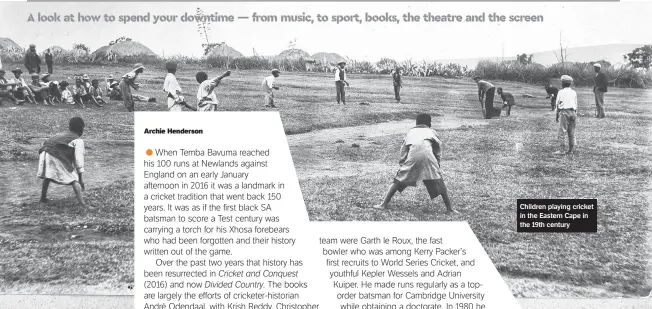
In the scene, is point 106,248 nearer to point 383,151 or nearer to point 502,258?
point 383,151

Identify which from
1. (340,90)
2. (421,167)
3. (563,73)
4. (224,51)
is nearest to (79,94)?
(224,51)

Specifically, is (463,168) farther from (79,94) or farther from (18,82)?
(18,82)

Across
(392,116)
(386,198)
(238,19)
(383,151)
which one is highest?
(238,19)

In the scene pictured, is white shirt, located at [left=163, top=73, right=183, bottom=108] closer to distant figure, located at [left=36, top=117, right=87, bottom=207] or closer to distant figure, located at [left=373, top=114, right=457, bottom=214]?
distant figure, located at [left=36, top=117, right=87, bottom=207]

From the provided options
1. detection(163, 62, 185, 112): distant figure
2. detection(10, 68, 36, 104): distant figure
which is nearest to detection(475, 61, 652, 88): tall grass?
detection(163, 62, 185, 112): distant figure

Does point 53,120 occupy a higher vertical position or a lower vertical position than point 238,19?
lower

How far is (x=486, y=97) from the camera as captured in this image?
15.7 feet

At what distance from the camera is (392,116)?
4.77m

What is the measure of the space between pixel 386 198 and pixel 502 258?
1.10 metres

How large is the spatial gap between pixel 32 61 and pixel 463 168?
404cm

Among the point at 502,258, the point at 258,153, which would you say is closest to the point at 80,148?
the point at 258,153

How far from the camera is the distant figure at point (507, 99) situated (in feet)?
15.8

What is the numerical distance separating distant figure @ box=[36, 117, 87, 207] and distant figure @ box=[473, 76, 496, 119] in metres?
3.66

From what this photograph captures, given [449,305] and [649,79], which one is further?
[649,79]
